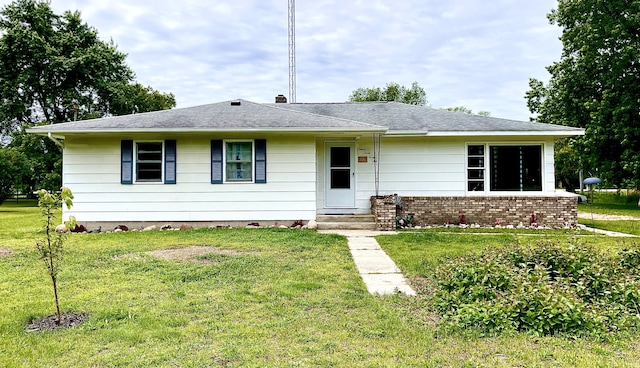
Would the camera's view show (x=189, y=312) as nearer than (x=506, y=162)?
Yes

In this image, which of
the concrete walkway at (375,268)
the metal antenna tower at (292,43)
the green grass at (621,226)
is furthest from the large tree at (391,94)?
the concrete walkway at (375,268)

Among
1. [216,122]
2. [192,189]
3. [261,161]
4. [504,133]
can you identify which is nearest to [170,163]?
[192,189]

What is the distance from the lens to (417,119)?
12.1 m

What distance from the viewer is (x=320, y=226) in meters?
10.4

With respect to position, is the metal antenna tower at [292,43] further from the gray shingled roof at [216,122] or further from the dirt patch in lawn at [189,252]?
the dirt patch in lawn at [189,252]

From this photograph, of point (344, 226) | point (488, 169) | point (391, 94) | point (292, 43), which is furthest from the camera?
point (391, 94)

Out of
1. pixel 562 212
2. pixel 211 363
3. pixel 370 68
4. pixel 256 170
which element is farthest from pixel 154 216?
pixel 370 68

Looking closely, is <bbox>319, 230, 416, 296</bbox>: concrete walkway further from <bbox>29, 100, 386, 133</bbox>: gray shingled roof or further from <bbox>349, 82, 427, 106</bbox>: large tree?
<bbox>349, 82, 427, 106</bbox>: large tree

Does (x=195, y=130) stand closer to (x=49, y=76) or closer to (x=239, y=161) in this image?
(x=239, y=161)

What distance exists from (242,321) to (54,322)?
174 cm

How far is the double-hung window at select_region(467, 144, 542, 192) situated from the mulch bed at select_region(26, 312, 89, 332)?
33.5 feet

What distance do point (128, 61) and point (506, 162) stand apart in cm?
3149

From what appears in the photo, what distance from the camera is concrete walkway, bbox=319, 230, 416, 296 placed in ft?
15.4

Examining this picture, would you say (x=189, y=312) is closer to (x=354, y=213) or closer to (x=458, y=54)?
(x=354, y=213)
